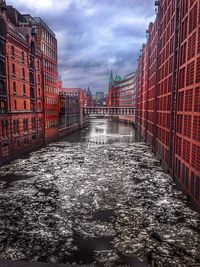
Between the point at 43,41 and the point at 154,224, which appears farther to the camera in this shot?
the point at 43,41

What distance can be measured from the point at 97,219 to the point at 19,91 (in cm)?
2602

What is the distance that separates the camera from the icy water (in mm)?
10641

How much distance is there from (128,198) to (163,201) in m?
2.70

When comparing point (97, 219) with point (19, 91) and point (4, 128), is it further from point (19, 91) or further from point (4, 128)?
point (19, 91)

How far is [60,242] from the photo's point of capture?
11625 mm

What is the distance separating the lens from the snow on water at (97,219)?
10.7m

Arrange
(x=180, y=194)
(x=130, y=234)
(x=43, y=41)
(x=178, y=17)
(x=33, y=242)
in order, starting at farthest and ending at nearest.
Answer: (x=43, y=41), (x=178, y=17), (x=180, y=194), (x=130, y=234), (x=33, y=242)

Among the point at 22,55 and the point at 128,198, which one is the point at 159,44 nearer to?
the point at 22,55

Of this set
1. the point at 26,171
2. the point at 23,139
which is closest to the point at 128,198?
the point at 26,171

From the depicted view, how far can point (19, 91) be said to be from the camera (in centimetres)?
3400

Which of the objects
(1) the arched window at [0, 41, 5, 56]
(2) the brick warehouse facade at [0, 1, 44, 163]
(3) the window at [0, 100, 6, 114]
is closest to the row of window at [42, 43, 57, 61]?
(2) the brick warehouse facade at [0, 1, 44, 163]

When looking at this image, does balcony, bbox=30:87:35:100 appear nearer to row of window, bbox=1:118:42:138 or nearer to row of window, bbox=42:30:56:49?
row of window, bbox=1:118:42:138

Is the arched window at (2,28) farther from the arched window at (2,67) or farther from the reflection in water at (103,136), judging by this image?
the reflection in water at (103,136)

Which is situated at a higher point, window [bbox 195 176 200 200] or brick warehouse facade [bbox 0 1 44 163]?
brick warehouse facade [bbox 0 1 44 163]
